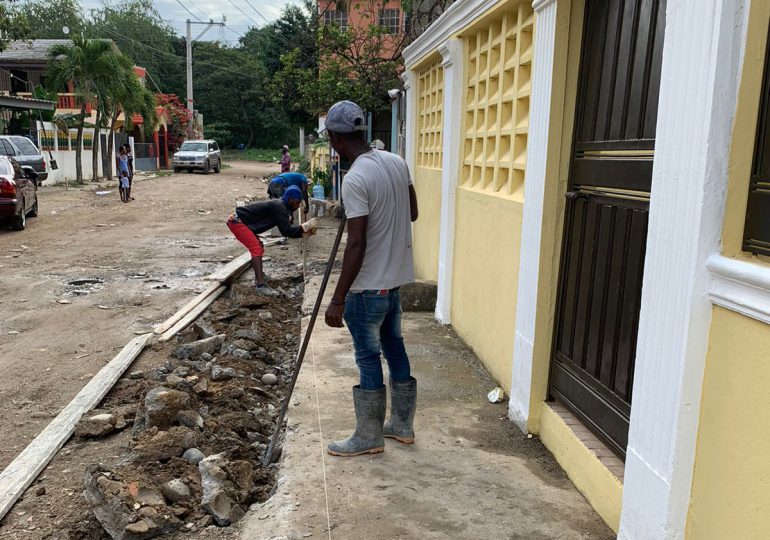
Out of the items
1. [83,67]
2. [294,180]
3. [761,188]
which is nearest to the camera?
[761,188]

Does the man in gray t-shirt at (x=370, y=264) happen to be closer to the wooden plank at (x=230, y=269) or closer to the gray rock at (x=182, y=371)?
the gray rock at (x=182, y=371)

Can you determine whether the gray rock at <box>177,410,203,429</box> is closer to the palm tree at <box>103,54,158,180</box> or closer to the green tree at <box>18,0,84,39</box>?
the palm tree at <box>103,54,158,180</box>

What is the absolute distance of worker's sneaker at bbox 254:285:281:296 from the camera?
8.89 meters

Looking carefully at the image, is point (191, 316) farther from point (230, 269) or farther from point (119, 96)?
point (119, 96)

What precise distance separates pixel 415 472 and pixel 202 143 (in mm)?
36330

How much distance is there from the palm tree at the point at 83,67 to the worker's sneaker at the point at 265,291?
844 inches

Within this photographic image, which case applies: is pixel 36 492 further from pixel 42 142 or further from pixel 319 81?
pixel 42 142

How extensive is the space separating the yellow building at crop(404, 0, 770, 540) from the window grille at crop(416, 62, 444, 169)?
182 centimetres

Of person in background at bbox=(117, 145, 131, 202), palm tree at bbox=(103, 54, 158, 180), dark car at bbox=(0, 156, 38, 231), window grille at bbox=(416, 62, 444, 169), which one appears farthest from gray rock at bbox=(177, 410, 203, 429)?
palm tree at bbox=(103, 54, 158, 180)

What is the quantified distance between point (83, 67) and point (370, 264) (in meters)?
27.0

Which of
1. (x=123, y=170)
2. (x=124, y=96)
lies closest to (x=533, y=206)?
(x=123, y=170)

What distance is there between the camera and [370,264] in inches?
143

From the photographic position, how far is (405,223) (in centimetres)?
375

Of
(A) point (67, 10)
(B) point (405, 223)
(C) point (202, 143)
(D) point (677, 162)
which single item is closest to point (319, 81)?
(B) point (405, 223)
